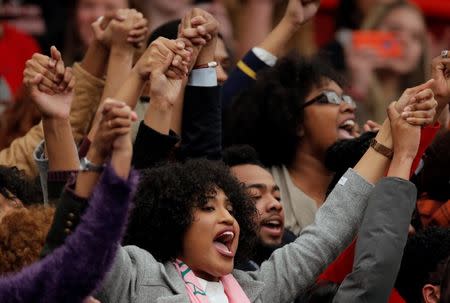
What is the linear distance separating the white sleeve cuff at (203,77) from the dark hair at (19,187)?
73 cm

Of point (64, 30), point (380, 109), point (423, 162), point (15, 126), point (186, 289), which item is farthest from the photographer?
point (64, 30)

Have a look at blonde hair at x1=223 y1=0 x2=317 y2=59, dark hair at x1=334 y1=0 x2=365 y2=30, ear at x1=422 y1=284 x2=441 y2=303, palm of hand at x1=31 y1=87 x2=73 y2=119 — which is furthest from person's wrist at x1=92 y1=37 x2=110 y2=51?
dark hair at x1=334 y1=0 x2=365 y2=30

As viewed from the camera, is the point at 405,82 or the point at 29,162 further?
the point at 405,82

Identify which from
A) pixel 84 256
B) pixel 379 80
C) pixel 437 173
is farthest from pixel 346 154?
pixel 379 80

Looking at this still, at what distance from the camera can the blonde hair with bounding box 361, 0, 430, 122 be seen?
8.11 m

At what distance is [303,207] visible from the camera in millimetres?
6059

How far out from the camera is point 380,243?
4676mm

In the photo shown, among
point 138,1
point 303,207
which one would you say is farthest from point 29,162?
point 138,1

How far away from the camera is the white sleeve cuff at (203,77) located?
5.48 meters

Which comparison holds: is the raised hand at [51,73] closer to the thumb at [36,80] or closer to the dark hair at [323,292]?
the thumb at [36,80]

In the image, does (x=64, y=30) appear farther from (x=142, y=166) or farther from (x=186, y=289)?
(x=186, y=289)

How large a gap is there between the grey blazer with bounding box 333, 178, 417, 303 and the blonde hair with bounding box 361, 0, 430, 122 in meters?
3.20

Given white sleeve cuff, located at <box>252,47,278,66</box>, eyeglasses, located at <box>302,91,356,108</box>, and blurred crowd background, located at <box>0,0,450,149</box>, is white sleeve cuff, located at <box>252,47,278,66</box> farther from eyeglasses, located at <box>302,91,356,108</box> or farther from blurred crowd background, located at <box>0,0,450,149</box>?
blurred crowd background, located at <box>0,0,450,149</box>

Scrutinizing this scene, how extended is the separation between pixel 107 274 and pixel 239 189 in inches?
30.8
